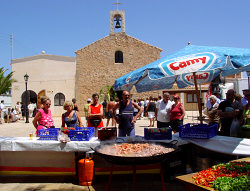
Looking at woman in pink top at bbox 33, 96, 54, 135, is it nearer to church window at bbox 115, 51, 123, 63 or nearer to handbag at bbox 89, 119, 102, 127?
handbag at bbox 89, 119, 102, 127

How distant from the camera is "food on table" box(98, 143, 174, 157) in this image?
3332 mm

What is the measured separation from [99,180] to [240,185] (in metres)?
2.83

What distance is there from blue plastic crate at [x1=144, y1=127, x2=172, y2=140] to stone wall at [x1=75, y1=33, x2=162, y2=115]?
1948 centimetres

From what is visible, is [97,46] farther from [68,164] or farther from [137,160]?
[137,160]

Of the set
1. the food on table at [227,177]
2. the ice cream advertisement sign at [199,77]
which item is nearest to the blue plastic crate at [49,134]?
the food on table at [227,177]

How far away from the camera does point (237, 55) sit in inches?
151

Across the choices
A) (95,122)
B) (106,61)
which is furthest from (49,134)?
(106,61)

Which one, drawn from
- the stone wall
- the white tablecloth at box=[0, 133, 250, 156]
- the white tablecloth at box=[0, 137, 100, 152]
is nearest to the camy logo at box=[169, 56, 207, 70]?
the white tablecloth at box=[0, 133, 250, 156]

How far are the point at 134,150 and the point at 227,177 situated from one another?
134 cm

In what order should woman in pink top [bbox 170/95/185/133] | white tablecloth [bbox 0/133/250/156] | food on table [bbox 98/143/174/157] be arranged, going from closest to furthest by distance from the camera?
food on table [bbox 98/143/174/157], white tablecloth [bbox 0/133/250/156], woman in pink top [bbox 170/95/185/133]

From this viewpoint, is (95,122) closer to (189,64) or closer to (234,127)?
(189,64)

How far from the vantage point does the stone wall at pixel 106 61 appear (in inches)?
950

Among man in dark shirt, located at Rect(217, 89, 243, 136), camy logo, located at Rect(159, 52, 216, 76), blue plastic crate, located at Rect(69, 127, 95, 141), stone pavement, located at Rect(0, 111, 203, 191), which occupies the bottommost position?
stone pavement, located at Rect(0, 111, 203, 191)

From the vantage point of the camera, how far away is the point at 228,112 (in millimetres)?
4449
